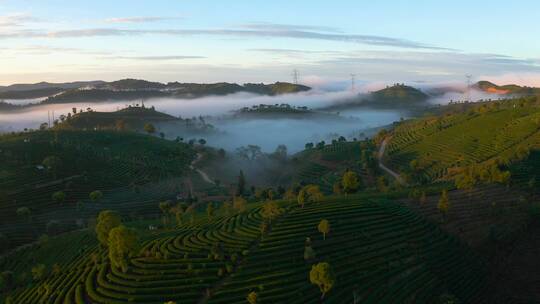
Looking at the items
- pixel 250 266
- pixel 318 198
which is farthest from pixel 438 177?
pixel 250 266

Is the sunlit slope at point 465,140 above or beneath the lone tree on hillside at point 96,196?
above

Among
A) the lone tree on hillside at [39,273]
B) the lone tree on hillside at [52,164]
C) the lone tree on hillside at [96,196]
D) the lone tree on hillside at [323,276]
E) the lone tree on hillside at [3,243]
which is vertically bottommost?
the lone tree on hillside at [3,243]

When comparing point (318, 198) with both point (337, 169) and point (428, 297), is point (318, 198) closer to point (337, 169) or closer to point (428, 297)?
point (428, 297)

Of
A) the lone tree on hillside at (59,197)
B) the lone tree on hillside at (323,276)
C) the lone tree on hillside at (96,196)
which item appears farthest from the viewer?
the lone tree on hillside at (96,196)

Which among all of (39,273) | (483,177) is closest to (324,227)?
(39,273)

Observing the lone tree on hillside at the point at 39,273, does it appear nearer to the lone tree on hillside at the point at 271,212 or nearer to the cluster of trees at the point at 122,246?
the cluster of trees at the point at 122,246

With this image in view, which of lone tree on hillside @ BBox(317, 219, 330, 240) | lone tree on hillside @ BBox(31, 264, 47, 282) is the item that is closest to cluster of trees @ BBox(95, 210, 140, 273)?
lone tree on hillside @ BBox(31, 264, 47, 282)

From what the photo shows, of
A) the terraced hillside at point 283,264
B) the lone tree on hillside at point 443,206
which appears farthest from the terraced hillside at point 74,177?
the lone tree on hillside at point 443,206

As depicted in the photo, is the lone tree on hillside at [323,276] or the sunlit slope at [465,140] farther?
the sunlit slope at [465,140]
